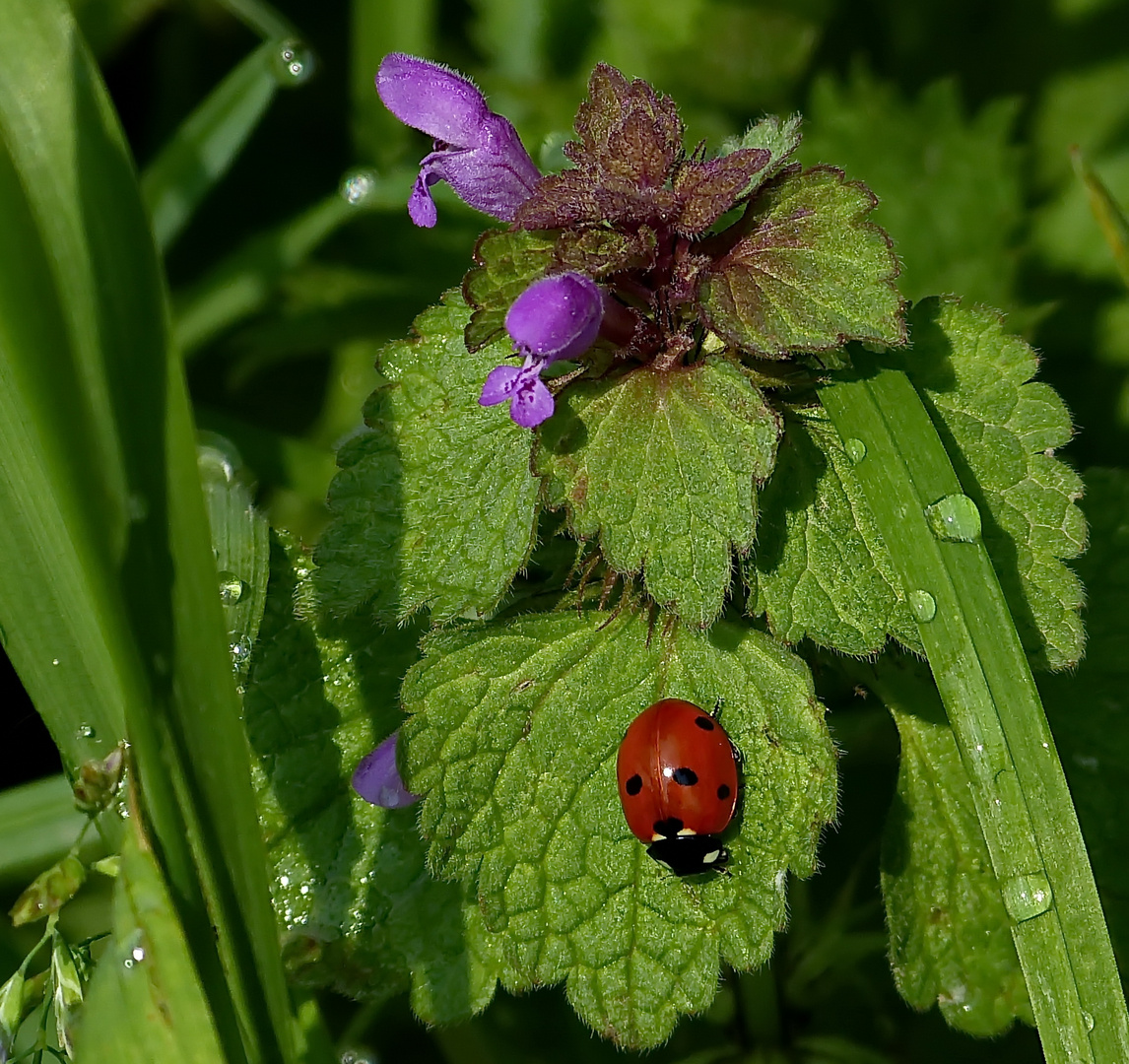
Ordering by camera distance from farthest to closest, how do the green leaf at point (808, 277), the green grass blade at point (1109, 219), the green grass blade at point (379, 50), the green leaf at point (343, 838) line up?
the green grass blade at point (379, 50), the green grass blade at point (1109, 219), the green leaf at point (343, 838), the green leaf at point (808, 277)

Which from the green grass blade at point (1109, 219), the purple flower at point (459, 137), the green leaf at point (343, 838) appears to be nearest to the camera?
the purple flower at point (459, 137)

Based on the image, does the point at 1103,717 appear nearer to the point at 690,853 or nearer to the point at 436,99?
the point at 690,853

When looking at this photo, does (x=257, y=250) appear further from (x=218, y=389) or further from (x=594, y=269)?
(x=594, y=269)

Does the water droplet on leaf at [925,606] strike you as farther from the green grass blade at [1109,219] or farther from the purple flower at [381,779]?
the green grass blade at [1109,219]

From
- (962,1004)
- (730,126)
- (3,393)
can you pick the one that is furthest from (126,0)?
(962,1004)

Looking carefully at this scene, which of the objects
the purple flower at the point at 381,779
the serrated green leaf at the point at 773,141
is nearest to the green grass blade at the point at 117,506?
the purple flower at the point at 381,779

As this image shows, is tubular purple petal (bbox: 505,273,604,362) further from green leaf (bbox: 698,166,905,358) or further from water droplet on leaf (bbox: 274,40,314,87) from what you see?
water droplet on leaf (bbox: 274,40,314,87)
